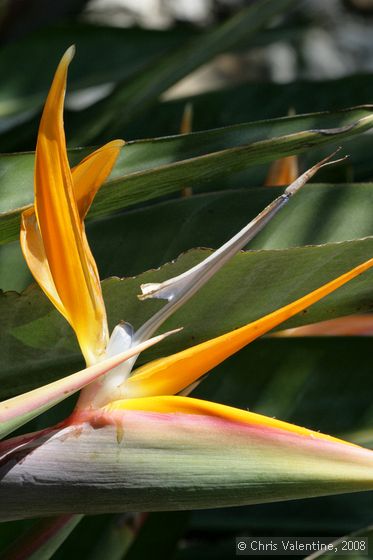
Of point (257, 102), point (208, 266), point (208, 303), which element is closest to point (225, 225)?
point (208, 303)

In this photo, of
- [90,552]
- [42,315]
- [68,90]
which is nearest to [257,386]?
[90,552]

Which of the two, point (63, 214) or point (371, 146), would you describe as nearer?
point (63, 214)

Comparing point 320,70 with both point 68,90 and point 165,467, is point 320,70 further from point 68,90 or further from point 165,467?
point 165,467

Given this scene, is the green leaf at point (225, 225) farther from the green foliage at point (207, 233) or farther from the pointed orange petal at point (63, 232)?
the pointed orange petal at point (63, 232)

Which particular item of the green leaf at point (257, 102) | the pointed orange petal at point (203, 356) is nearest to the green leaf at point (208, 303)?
the pointed orange petal at point (203, 356)

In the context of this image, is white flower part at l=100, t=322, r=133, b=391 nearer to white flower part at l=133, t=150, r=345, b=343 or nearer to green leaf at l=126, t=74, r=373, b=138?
white flower part at l=133, t=150, r=345, b=343

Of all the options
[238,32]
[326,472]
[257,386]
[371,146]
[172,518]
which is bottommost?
[326,472]

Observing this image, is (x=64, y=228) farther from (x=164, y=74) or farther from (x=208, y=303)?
(x=164, y=74)

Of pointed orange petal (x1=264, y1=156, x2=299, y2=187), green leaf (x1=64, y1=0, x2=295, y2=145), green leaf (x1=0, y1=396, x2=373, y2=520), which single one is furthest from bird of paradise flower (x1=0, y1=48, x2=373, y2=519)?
green leaf (x1=64, y1=0, x2=295, y2=145)
